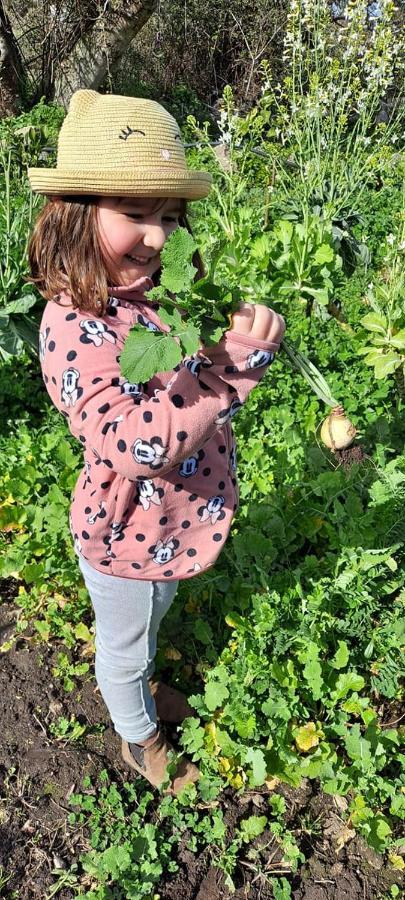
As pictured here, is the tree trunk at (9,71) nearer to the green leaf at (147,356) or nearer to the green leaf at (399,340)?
the green leaf at (399,340)

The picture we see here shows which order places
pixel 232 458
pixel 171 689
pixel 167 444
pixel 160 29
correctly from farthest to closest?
pixel 160 29, pixel 171 689, pixel 232 458, pixel 167 444

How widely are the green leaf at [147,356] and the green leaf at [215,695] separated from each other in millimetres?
1172

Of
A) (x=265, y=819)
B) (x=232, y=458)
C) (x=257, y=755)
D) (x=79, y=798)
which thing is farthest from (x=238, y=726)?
(x=232, y=458)

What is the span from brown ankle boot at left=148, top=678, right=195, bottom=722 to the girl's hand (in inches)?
50.5

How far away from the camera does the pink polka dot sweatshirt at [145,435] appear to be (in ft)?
3.59

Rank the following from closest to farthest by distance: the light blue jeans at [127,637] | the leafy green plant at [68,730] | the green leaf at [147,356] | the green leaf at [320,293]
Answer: the green leaf at [147,356] → the light blue jeans at [127,637] → the leafy green plant at [68,730] → the green leaf at [320,293]

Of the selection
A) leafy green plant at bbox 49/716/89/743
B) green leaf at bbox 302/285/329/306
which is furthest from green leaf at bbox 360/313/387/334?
leafy green plant at bbox 49/716/89/743

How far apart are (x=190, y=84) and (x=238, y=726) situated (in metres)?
10.0

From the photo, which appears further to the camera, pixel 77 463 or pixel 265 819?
pixel 77 463

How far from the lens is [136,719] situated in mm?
1689

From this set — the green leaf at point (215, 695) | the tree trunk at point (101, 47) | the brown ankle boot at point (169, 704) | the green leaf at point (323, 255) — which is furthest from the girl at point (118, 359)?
the tree trunk at point (101, 47)

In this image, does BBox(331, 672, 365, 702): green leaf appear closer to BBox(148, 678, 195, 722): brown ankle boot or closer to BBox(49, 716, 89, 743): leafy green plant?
BBox(148, 678, 195, 722): brown ankle boot

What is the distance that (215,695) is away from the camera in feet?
6.09

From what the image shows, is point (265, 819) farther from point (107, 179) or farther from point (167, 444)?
point (107, 179)
